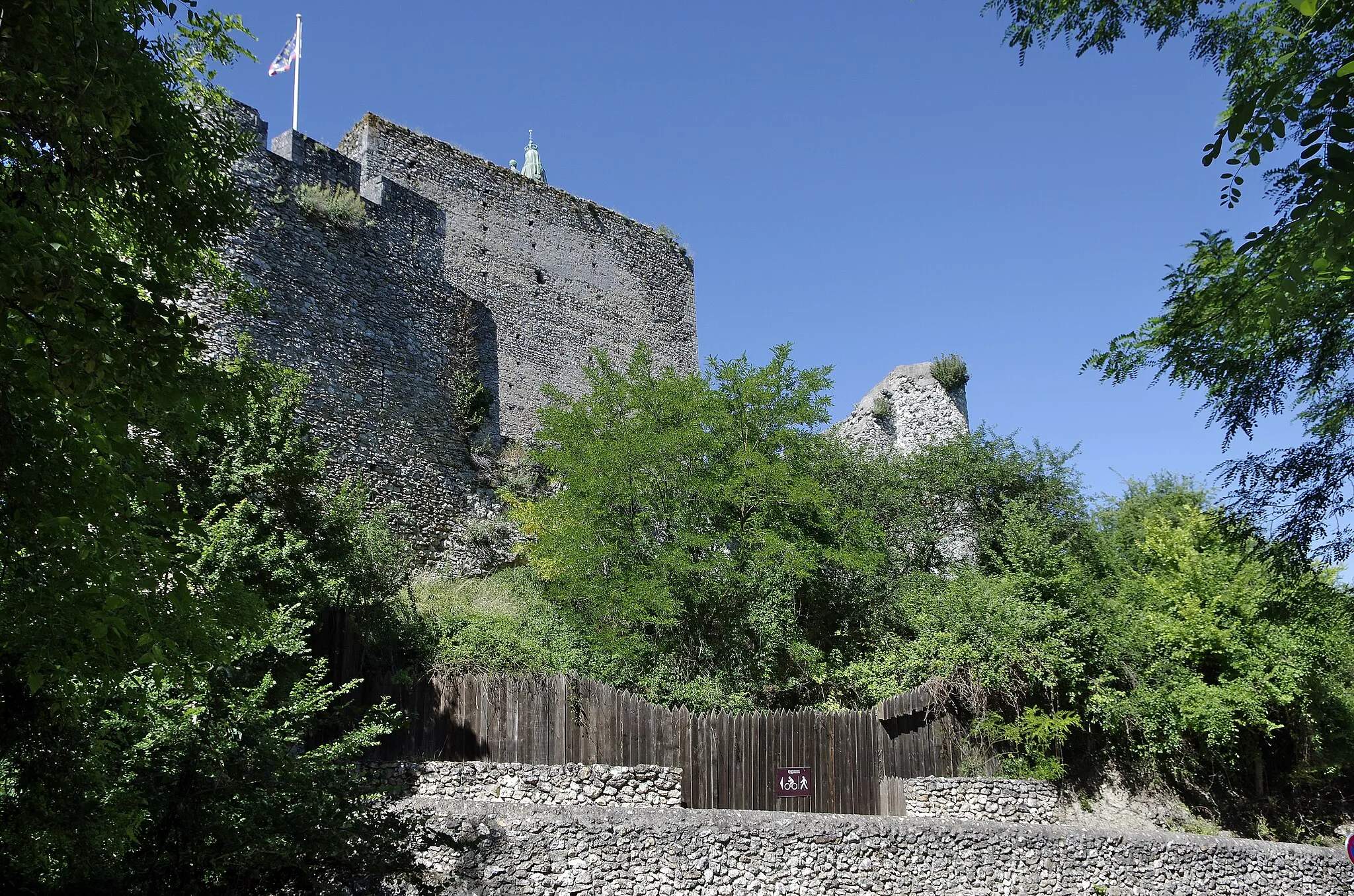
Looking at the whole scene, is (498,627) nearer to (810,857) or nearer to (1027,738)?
(810,857)

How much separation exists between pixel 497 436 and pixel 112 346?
584 inches

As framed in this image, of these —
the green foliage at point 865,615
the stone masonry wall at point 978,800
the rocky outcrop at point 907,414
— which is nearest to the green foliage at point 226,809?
the green foliage at point 865,615

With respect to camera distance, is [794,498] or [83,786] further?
[794,498]

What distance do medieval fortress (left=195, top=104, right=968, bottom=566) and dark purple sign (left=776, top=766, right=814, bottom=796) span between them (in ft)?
24.1

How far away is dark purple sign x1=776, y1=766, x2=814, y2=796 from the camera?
12.5 metres

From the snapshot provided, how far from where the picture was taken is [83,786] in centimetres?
Answer: 580

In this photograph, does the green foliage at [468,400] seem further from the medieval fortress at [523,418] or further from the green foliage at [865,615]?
the green foliage at [865,615]

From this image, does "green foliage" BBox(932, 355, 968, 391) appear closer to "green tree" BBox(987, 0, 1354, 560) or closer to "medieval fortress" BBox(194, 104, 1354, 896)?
"medieval fortress" BBox(194, 104, 1354, 896)

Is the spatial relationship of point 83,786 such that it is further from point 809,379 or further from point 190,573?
point 809,379

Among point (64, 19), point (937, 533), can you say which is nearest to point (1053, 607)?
point (937, 533)

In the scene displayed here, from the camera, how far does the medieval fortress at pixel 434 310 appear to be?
1606cm

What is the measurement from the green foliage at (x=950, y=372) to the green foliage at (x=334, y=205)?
46.4ft

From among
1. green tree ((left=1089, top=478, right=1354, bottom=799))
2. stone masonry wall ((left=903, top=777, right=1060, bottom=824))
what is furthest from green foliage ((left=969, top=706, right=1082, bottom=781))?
green tree ((left=1089, top=478, right=1354, bottom=799))

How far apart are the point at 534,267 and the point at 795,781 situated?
53.0ft
